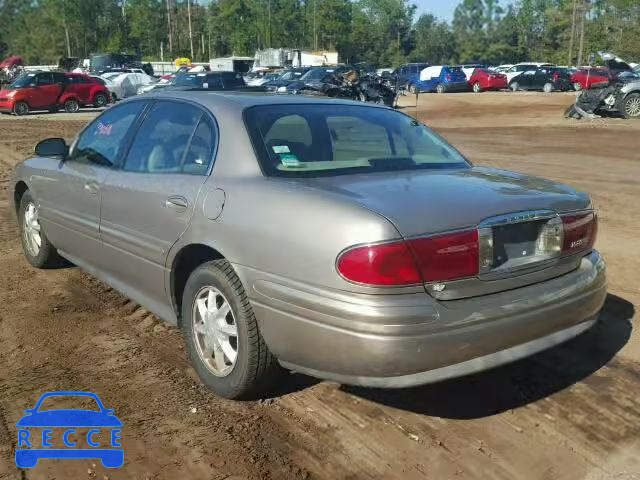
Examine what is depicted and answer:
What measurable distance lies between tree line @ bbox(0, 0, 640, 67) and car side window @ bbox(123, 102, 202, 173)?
6631 cm

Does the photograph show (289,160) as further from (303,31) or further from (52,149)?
(303,31)

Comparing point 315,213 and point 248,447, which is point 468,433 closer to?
point 248,447

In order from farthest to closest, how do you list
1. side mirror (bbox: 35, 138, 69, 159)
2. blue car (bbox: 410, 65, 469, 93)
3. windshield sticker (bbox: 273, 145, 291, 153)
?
blue car (bbox: 410, 65, 469, 93) < side mirror (bbox: 35, 138, 69, 159) < windshield sticker (bbox: 273, 145, 291, 153)

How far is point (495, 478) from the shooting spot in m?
2.82

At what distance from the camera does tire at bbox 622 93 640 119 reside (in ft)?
72.5

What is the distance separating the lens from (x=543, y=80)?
140 feet

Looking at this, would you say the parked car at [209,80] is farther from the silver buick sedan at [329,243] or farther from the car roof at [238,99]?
the silver buick sedan at [329,243]

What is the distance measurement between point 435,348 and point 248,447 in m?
0.97

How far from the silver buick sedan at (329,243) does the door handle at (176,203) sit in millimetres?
11

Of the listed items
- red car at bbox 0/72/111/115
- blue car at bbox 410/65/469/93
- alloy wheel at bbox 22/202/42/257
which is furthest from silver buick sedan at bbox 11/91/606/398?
blue car at bbox 410/65/469/93

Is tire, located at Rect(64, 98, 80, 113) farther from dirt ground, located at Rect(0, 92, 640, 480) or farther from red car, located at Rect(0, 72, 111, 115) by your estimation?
dirt ground, located at Rect(0, 92, 640, 480)

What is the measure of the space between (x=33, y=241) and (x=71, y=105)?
939 inches

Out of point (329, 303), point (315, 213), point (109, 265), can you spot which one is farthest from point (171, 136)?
point (329, 303)

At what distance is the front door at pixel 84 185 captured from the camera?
4398 mm
